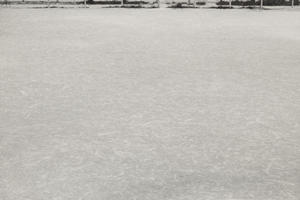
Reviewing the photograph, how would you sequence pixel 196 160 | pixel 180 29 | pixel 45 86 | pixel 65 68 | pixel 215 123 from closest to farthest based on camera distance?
1. pixel 196 160
2. pixel 215 123
3. pixel 45 86
4. pixel 65 68
5. pixel 180 29

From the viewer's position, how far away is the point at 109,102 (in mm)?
5758

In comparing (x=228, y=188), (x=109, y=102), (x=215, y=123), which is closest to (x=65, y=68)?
(x=109, y=102)

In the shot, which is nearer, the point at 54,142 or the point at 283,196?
the point at 283,196

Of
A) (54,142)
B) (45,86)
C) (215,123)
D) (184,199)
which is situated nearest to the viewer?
(184,199)

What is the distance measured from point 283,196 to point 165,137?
1.39 metres

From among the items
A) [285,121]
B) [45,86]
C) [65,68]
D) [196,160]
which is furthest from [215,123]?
[65,68]

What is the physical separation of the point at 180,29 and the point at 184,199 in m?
8.82

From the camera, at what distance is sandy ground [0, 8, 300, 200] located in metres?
3.65

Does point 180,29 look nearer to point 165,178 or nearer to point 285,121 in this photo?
point 285,121

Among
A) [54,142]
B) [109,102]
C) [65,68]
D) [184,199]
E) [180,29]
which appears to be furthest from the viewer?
[180,29]

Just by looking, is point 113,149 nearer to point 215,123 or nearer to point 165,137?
point 165,137

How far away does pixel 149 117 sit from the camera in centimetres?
519

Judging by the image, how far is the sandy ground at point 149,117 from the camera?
3.65 m

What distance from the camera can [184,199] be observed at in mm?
3391
